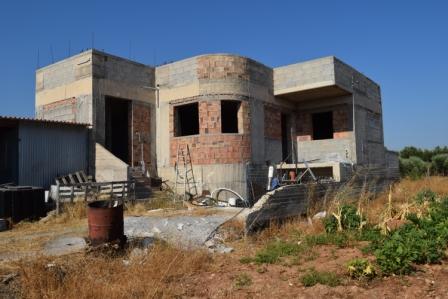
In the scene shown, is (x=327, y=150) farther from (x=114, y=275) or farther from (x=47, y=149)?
(x=114, y=275)

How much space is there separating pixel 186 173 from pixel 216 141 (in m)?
1.89

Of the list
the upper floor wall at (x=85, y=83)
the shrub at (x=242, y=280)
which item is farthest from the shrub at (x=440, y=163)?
the shrub at (x=242, y=280)

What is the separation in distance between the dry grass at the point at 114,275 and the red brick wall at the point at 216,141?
10.2m

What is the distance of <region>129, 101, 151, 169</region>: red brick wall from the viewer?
1844 cm

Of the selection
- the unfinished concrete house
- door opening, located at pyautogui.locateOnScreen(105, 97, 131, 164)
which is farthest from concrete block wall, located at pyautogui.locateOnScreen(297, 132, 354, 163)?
door opening, located at pyautogui.locateOnScreen(105, 97, 131, 164)

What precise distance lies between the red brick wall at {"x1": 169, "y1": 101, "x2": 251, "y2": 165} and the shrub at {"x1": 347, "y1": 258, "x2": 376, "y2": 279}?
38.1 feet

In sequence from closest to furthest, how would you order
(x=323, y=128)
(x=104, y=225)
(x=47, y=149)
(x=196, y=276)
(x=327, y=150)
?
(x=196, y=276), (x=104, y=225), (x=47, y=149), (x=327, y=150), (x=323, y=128)

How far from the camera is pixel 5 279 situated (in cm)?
563

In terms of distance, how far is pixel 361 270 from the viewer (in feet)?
19.2

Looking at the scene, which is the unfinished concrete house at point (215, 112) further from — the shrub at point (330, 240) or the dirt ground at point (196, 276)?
the dirt ground at point (196, 276)

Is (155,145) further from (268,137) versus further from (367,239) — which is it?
(367,239)

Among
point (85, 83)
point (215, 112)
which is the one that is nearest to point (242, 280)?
point (215, 112)

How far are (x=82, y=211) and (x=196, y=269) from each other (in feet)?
23.4

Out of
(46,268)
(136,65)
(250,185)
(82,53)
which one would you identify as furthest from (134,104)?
(46,268)
